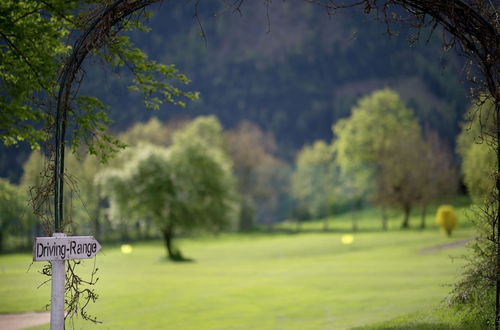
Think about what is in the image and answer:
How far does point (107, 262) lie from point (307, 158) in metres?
59.5

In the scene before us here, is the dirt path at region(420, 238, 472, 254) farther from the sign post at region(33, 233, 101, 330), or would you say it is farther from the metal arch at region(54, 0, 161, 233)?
the sign post at region(33, 233, 101, 330)

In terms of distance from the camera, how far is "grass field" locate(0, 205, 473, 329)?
17.8 metres

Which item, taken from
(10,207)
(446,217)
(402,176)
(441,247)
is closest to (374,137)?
(402,176)

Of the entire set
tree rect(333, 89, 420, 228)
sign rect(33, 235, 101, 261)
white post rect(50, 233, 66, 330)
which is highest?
tree rect(333, 89, 420, 228)

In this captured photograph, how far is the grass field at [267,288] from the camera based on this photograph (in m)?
17.8

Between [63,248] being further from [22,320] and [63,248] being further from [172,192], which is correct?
[172,192]

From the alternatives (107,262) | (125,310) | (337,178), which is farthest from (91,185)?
(125,310)

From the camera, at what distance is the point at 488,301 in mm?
10914

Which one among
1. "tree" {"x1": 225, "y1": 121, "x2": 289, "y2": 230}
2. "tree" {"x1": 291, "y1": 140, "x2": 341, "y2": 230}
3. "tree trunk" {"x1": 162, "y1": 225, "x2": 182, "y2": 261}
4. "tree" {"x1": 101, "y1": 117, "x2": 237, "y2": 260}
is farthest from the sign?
"tree" {"x1": 291, "y1": 140, "x2": 341, "y2": 230}

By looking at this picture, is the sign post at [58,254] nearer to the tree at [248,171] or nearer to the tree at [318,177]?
the tree at [248,171]

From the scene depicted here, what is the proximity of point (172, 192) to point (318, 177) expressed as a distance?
58991mm

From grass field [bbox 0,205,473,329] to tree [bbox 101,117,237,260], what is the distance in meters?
2.96

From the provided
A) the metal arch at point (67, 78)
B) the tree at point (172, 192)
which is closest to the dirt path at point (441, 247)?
the tree at point (172, 192)

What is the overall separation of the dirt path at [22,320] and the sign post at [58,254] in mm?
9709
